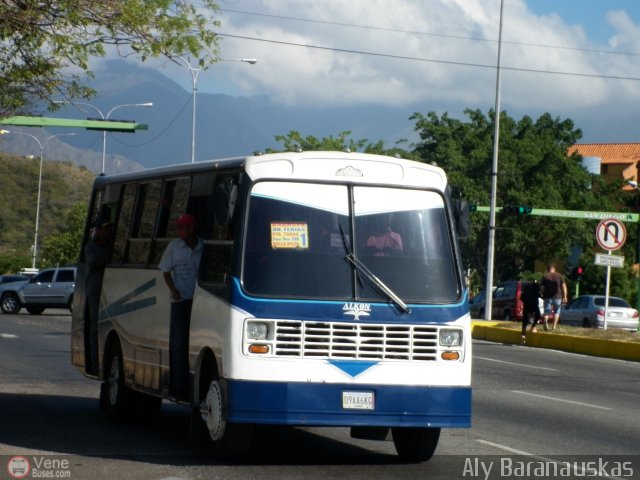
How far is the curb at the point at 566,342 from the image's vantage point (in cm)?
2848

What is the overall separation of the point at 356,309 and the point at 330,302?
0.22 meters

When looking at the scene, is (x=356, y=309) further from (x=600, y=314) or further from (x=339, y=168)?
(x=600, y=314)

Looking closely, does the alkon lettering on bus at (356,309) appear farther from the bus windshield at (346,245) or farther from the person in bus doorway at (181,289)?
the person in bus doorway at (181,289)

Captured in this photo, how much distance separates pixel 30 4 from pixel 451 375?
6.21 m

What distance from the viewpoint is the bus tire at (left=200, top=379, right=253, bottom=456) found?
1032cm

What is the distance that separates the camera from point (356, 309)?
34.1 ft

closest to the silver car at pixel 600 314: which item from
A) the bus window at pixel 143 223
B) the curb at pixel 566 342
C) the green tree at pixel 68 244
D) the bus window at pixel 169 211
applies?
the curb at pixel 566 342

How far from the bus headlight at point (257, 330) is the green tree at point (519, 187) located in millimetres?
51072

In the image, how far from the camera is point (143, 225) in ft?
43.5

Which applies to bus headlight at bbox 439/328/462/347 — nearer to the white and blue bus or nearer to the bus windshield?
the white and blue bus

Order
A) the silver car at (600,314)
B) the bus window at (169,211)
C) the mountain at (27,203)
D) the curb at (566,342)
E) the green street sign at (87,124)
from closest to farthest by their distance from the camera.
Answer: the bus window at (169,211), the curb at (566,342), the green street sign at (87,124), the silver car at (600,314), the mountain at (27,203)

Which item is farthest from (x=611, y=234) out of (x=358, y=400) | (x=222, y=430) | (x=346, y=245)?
(x=222, y=430)

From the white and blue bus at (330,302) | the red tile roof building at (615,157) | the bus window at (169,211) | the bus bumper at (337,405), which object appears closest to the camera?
the bus bumper at (337,405)

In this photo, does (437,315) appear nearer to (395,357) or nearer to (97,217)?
(395,357)
